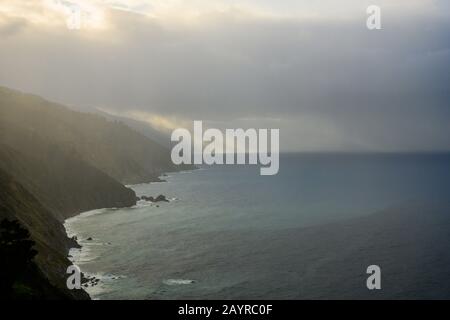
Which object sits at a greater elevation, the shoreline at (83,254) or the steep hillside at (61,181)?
the steep hillside at (61,181)

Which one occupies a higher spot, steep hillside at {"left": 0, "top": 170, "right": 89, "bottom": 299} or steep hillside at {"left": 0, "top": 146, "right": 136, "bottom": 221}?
steep hillside at {"left": 0, "top": 146, "right": 136, "bottom": 221}

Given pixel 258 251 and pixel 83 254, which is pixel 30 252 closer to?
pixel 83 254

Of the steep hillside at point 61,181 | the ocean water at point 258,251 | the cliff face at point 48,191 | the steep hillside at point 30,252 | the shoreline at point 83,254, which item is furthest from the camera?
the steep hillside at point 61,181

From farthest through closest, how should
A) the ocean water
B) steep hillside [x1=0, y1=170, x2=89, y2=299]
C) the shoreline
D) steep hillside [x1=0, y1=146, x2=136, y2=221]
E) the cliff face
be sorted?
1. steep hillside [x1=0, y1=146, x2=136, y2=221]
2. the cliff face
3. the shoreline
4. the ocean water
5. steep hillside [x1=0, y1=170, x2=89, y2=299]

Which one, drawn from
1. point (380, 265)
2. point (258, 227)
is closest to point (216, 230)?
point (258, 227)

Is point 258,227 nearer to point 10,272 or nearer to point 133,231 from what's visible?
point 133,231

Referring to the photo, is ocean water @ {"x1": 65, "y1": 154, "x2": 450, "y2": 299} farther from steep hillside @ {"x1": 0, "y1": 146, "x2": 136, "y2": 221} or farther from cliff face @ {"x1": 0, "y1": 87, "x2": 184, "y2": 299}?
cliff face @ {"x1": 0, "y1": 87, "x2": 184, "y2": 299}

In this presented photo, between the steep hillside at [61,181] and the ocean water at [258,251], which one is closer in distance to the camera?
the ocean water at [258,251]

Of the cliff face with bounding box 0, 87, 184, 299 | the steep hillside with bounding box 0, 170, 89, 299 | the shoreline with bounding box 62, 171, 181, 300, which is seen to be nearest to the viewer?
the steep hillside with bounding box 0, 170, 89, 299

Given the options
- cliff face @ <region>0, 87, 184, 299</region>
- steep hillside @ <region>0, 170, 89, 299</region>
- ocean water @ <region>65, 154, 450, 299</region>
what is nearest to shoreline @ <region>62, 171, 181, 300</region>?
ocean water @ <region>65, 154, 450, 299</region>

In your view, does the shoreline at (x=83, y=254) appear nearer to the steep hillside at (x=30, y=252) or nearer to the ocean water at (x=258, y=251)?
the ocean water at (x=258, y=251)

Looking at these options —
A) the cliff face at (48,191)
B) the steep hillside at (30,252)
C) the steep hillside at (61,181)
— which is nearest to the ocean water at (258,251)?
the steep hillside at (61,181)

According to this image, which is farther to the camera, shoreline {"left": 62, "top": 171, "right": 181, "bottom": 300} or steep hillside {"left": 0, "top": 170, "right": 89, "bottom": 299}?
shoreline {"left": 62, "top": 171, "right": 181, "bottom": 300}
